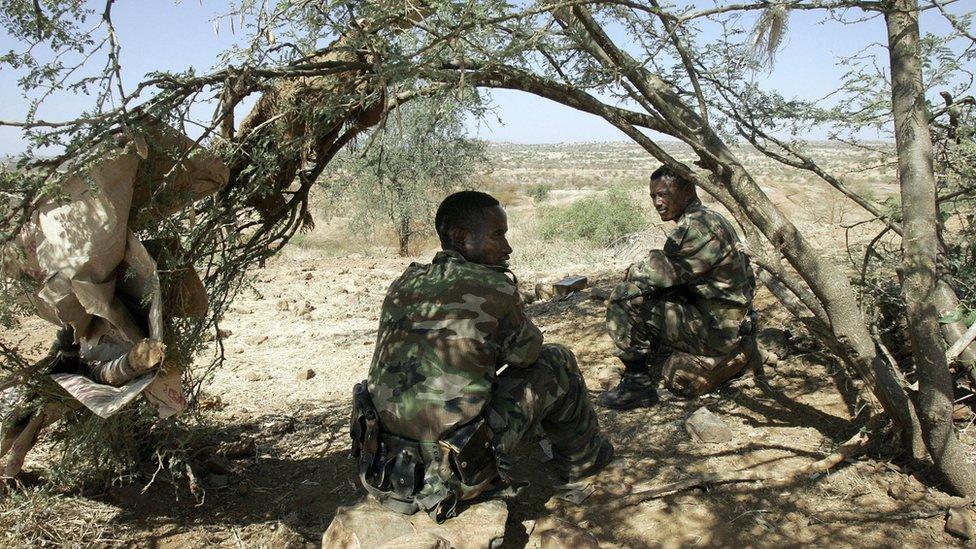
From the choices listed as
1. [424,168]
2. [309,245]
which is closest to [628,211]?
[424,168]

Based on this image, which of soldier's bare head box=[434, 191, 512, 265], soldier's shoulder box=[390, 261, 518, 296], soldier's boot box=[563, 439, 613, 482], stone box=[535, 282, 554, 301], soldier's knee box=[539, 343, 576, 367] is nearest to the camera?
soldier's shoulder box=[390, 261, 518, 296]

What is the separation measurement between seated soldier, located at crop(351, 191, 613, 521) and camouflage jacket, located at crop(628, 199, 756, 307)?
1.34 m

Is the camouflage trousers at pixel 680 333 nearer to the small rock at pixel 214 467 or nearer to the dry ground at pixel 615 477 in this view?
the dry ground at pixel 615 477

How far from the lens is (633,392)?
3971 millimetres

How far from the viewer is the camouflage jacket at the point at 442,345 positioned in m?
2.52

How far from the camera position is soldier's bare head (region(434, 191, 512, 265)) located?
9.30 ft

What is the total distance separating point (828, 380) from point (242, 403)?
11.9ft

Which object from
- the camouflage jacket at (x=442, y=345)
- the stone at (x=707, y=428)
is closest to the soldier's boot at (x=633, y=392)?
the stone at (x=707, y=428)

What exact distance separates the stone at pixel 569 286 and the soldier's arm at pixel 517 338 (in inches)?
136

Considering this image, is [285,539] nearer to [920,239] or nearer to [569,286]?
[920,239]

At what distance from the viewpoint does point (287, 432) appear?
390cm

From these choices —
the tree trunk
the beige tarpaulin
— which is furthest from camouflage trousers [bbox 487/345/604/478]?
the tree trunk

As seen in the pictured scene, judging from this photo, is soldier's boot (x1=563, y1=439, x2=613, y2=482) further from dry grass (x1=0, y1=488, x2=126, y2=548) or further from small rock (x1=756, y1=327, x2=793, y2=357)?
dry grass (x1=0, y1=488, x2=126, y2=548)

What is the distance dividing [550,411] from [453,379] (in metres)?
0.63
